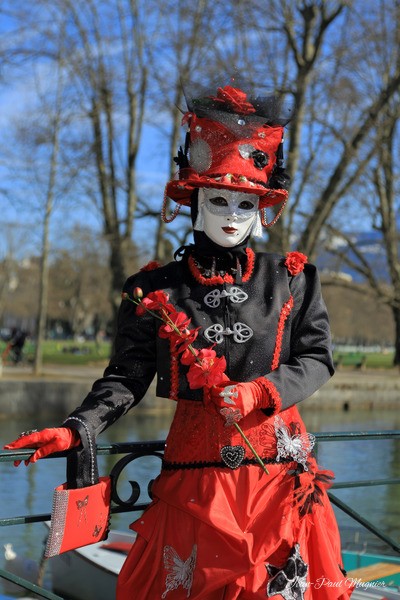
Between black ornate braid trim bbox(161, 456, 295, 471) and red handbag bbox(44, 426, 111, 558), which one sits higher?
black ornate braid trim bbox(161, 456, 295, 471)

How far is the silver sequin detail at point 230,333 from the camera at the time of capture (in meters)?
2.56

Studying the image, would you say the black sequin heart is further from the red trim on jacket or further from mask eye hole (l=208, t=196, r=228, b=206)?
mask eye hole (l=208, t=196, r=228, b=206)

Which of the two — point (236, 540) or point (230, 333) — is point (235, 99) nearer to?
point (230, 333)

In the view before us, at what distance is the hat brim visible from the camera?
8.59 ft

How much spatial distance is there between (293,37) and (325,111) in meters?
1.65

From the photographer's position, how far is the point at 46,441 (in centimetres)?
238

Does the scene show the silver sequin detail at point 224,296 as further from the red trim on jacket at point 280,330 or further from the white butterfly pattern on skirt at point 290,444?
the white butterfly pattern on skirt at point 290,444

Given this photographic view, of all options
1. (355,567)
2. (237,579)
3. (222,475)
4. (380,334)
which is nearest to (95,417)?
(222,475)

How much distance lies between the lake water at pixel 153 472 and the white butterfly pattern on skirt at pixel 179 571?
12.1 feet

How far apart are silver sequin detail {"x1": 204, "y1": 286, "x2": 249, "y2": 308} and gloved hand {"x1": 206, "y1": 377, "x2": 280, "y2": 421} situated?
1.03 ft

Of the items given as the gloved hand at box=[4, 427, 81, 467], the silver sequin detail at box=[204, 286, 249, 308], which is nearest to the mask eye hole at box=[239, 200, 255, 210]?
the silver sequin detail at box=[204, 286, 249, 308]

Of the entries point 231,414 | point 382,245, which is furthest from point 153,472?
point 382,245

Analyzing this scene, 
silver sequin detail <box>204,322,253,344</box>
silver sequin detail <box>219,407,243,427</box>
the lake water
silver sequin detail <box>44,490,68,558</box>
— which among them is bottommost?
the lake water

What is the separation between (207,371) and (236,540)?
459 millimetres
